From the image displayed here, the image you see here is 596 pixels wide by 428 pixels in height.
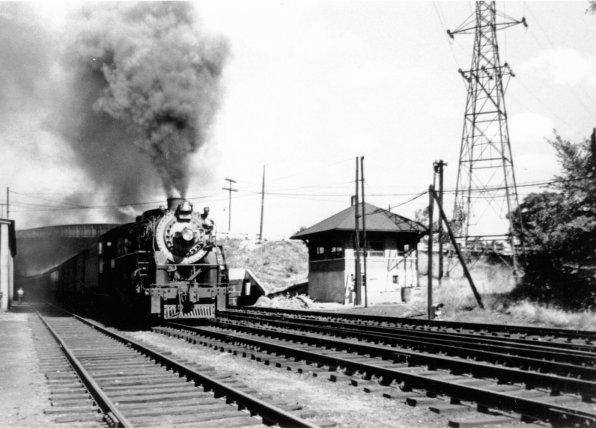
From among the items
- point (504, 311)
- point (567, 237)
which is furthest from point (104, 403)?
point (567, 237)

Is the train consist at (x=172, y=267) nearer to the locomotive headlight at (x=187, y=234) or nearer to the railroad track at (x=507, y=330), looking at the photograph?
the locomotive headlight at (x=187, y=234)

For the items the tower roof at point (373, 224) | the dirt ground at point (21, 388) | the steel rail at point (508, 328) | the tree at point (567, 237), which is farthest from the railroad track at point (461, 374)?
the tower roof at point (373, 224)

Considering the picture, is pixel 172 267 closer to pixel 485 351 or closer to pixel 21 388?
pixel 21 388

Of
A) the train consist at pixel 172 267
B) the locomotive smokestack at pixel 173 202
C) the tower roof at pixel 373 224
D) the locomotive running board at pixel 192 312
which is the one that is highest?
the tower roof at pixel 373 224

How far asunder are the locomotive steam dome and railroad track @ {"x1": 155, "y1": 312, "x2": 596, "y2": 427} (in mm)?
3549

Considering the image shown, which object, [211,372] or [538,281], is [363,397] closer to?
[211,372]

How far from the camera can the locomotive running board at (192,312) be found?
15.3 m

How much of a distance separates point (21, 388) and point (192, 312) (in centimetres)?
845

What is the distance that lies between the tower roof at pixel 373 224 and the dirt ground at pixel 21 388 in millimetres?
22779

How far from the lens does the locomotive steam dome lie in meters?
15.7

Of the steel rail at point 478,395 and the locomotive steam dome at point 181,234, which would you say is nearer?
the steel rail at point 478,395

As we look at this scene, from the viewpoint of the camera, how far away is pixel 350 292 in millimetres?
32406

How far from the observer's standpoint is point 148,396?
646 centimetres

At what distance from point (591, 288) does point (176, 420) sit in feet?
59.4
